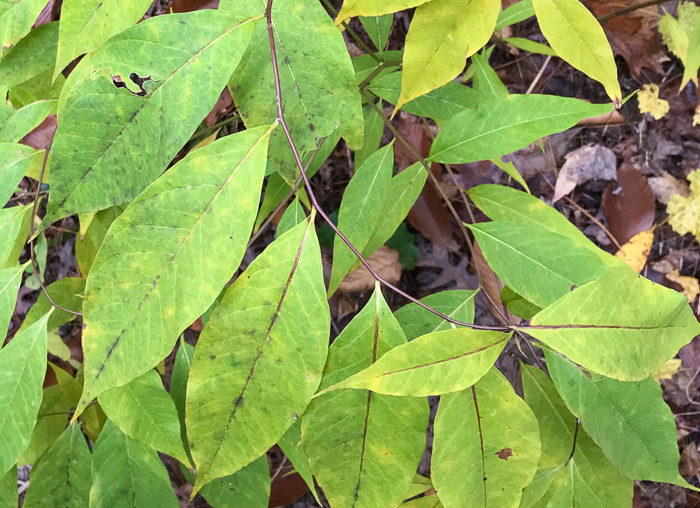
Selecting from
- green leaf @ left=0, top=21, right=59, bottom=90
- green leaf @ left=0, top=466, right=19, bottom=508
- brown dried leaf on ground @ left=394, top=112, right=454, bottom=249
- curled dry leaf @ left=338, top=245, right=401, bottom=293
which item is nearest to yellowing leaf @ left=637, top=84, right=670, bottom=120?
brown dried leaf on ground @ left=394, top=112, right=454, bottom=249

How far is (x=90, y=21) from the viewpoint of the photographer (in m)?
0.57

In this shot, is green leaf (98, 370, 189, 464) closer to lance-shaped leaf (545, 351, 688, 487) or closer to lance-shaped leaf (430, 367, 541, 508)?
lance-shaped leaf (430, 367, 541, 508)

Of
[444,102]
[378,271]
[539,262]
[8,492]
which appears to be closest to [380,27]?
[444,102]

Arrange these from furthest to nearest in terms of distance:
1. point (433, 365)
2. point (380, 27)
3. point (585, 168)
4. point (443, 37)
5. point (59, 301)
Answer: point (585, 168)
point (380, 27)
point (59, 301)
point (443, 37)
point (433, 365)

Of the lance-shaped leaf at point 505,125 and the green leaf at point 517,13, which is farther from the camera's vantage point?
the green leaf at point 517,13

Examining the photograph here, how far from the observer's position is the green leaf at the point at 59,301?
0.88 m

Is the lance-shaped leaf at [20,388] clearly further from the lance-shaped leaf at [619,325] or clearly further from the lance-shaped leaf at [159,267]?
the lance-shaped leaf at [619,325]

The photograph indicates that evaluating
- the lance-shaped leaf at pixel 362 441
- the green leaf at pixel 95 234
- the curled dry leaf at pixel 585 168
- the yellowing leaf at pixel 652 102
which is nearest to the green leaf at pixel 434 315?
the lance-shaped leaf at pixel 362 441

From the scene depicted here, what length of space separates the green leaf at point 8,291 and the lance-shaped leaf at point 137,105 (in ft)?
1.10

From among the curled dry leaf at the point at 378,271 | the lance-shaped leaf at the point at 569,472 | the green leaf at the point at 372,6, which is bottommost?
the curled dry leaf at the point at 378,271

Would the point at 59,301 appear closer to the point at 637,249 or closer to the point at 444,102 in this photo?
the point at 444,102

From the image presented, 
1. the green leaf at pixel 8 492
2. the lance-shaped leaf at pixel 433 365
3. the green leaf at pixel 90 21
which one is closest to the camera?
the lance-shaped leaf at pixel 433 365

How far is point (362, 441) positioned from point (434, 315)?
0.89ft

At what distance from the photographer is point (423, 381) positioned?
18.4 inches
